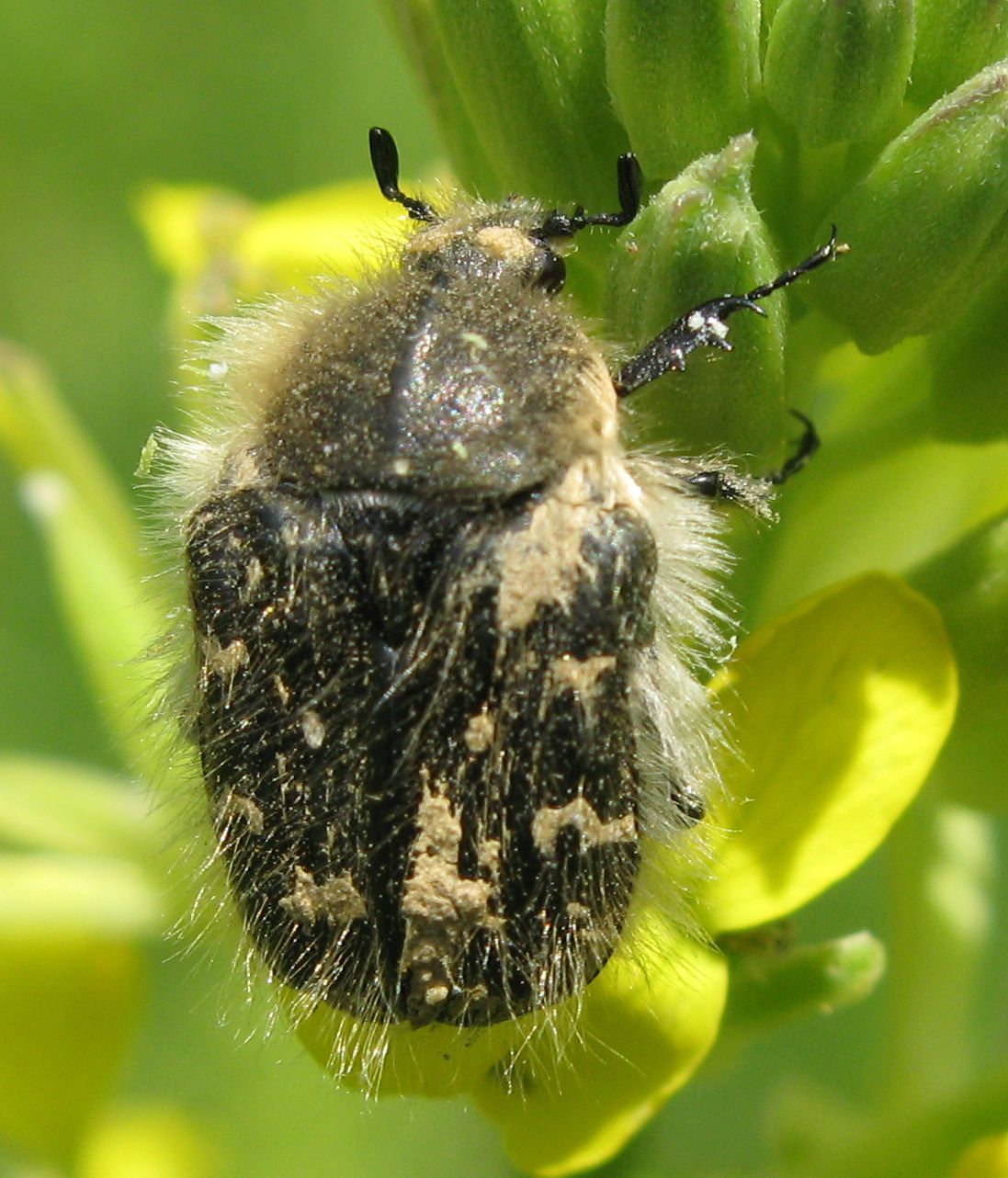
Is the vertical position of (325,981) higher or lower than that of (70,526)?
lower

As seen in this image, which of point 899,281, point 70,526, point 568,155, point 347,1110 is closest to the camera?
point 899,281

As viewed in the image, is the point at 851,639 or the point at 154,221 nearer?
the point at 851,639

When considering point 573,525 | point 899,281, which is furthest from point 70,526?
point 899,281

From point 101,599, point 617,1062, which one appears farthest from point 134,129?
point 617,1062

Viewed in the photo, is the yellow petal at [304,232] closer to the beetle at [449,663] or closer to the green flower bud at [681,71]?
the green flower bud at [681,71]

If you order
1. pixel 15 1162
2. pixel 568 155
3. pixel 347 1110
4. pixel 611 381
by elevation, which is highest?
pixel 568 155

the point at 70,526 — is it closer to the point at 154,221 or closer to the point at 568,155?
the point at 154,221

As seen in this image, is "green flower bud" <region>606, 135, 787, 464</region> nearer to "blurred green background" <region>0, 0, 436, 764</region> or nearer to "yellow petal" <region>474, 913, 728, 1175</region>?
"yellow petal" <region>474, 913, 728, 1175</region>
